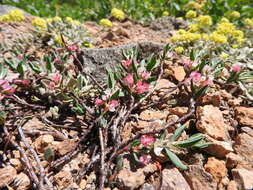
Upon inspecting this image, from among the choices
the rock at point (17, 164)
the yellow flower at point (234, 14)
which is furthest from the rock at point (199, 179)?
the yellow flower at point (234, 14)

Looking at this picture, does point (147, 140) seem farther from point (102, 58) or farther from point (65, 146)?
point (102, 58)

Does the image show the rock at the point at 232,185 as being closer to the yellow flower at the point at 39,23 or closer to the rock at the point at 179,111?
the rock at the point at 179,111

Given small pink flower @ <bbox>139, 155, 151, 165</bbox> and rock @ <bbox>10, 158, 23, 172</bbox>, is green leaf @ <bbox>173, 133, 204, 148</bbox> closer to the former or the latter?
small pink flower @ <bbox>139, 155, 151, 165</bbox>

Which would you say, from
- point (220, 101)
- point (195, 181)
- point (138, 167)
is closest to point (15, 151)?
point (138, 167)

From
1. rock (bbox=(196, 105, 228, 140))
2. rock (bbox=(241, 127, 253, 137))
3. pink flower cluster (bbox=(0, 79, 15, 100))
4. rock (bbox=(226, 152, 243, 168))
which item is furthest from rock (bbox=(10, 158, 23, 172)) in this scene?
rock (bbox=(241, 127, 253, 137))

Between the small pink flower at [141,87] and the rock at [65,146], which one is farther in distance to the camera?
the small pink flower at [141,87]

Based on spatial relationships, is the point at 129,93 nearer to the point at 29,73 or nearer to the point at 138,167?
the point at 138,167
